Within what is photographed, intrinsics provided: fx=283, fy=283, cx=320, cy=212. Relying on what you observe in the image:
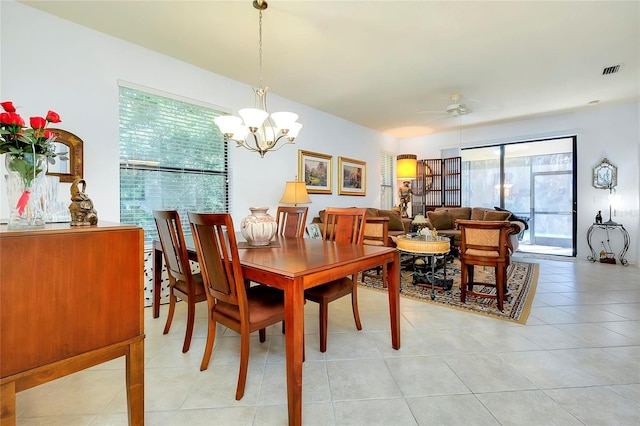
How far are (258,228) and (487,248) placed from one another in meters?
2.23

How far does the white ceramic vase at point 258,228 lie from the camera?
2.07m

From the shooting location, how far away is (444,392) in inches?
62.3

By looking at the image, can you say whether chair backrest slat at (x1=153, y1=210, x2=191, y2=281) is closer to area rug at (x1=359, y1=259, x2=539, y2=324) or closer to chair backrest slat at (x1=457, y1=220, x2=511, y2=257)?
area rug at (x1=359, y1=259, x2=539, y2=324)

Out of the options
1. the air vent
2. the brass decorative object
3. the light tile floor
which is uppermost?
the air vent

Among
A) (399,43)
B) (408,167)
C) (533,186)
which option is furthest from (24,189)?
(533,186)

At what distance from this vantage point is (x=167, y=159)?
315 centimetres

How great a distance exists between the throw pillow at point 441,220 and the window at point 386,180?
1.27 meters

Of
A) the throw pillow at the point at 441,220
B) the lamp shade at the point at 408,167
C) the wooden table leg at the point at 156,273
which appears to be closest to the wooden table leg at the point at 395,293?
the wooden table leg at the point at 156,273

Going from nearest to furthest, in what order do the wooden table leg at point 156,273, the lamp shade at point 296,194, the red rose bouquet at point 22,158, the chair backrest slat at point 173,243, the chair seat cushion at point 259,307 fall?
1. the red rose bouquet at point 22,158
2. the chair seat cushion at point 259,307
3. the chair backrest slat at point 173,243
4. the wooden table leg at point 156,273
5. the lamp shade at point 296,194

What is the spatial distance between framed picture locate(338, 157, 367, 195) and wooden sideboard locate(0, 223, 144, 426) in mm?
4409

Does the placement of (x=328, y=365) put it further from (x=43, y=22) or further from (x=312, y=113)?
(x=312, y=113)

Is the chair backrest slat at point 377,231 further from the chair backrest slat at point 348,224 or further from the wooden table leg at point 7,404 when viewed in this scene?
the wooden table leg at point 7,404

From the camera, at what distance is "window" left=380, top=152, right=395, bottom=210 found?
6.56m

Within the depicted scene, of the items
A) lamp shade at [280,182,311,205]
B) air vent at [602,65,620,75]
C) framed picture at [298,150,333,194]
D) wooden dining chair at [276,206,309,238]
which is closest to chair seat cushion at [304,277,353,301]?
wooden dining chair at [276,206,309,238]
